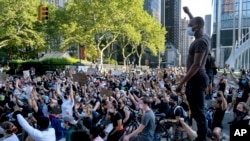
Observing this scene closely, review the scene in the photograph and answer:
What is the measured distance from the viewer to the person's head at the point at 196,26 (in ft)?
14.5

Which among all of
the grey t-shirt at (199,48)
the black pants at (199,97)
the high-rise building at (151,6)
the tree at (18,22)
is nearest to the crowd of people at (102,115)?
the black pants at (199,97)

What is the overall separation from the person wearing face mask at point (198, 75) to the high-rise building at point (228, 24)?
280 feet

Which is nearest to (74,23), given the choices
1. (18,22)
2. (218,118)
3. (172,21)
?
(18,22)

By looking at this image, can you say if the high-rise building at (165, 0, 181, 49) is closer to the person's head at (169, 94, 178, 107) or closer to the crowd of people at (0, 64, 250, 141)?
the crowd of people at (0, 64, 250, 141)

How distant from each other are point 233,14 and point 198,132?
91.8 meters

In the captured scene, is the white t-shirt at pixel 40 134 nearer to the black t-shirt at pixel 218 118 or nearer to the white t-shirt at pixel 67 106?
the black t-shirt at pixel 218 118

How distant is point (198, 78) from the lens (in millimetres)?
4316

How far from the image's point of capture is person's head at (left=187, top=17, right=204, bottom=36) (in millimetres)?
4418

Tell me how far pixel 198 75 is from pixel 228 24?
92770mm

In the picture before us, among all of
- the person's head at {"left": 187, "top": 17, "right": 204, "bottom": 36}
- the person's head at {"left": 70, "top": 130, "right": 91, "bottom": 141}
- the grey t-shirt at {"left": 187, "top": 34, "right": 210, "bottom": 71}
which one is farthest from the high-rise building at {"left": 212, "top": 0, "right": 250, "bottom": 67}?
the person's head at {"left": 70, "top": 130, "right": 91, "bottom": 141}

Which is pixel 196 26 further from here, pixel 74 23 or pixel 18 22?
pixel 74 23

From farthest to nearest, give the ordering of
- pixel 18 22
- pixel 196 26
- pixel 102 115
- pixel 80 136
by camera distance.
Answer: pixel 18 22 → pixel 102 115 → pixel 196 26 → pixel 80 136

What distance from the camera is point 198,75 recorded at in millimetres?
4301

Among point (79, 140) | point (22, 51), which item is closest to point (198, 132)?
point (79, 140)
